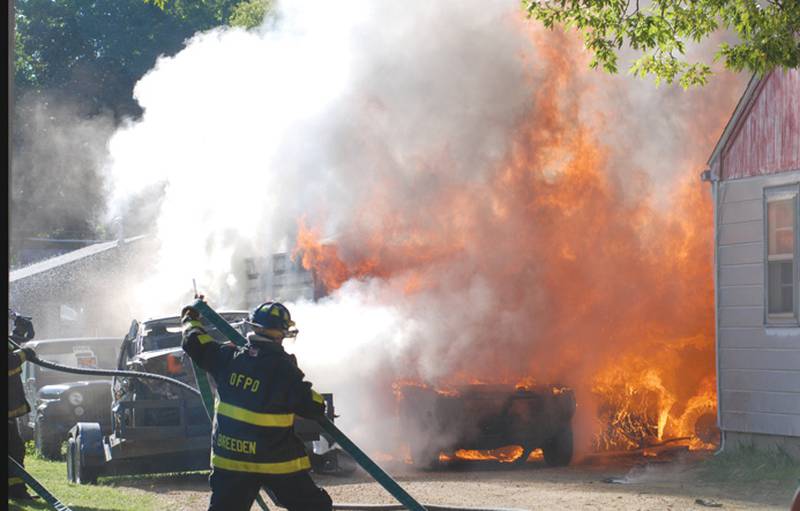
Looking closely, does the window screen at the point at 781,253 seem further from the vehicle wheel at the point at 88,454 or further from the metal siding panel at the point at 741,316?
the vehicle wheel at the point at 88,454

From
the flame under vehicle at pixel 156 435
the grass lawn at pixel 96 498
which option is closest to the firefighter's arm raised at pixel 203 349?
the grass lawn at pixel 96 498

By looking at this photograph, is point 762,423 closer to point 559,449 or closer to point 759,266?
point 759,266

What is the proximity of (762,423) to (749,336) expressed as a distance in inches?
42.1

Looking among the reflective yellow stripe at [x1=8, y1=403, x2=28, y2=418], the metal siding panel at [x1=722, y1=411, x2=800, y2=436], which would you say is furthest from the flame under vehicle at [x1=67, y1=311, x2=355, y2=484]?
the metal siding panel at [x1=722, y1=411, x2=800, y2=436]

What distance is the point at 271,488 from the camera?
7457 mm

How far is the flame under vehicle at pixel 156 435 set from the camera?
13328 mm

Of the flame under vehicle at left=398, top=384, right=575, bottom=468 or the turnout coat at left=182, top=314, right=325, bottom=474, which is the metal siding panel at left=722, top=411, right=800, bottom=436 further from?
the turnout coat at left=182, top=314, right=325, bottom=474

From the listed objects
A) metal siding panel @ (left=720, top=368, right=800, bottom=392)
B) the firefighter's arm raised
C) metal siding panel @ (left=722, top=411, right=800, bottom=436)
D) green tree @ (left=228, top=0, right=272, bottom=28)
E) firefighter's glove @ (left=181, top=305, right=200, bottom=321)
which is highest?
green tree @ (left=228, top=0, right=272, bottom=28)

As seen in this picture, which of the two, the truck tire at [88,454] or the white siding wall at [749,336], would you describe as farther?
the white siding wall at [749,336]

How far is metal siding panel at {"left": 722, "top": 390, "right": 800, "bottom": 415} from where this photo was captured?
559 inches

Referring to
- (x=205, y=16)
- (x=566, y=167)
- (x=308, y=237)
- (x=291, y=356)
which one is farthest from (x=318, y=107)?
(x=205, y=16)

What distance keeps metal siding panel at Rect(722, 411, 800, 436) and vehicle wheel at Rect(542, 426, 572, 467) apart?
6.51 feet

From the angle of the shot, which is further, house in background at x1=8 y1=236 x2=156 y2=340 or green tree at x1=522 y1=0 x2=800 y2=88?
house in background at x1=8 y1=236 x2=156 y2=340

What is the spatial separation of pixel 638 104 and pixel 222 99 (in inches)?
300
